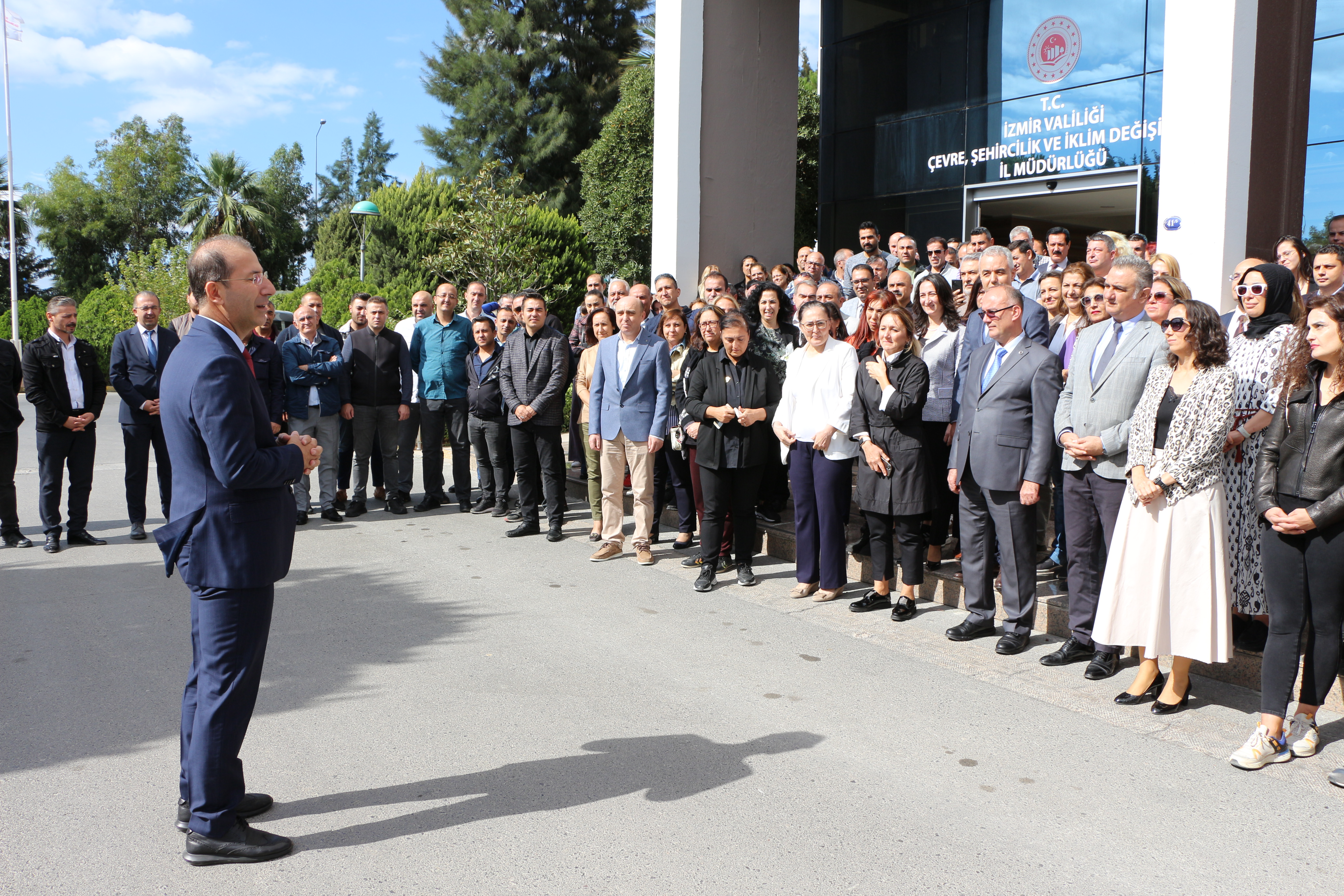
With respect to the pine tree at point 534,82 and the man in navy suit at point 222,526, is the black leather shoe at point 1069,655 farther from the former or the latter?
the pine tree at point 534,82

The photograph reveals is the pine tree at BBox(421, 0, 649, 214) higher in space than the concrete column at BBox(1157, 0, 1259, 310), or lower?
higher

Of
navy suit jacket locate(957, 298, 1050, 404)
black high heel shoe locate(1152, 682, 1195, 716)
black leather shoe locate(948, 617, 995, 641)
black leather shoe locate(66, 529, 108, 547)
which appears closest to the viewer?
black high heel shoe locate(1152, 682, 1195, 716)

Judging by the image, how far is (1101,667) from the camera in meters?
5.34

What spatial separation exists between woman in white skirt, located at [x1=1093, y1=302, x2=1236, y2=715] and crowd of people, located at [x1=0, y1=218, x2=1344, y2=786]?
13 mm

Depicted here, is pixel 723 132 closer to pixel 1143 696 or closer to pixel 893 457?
pixel 893 457

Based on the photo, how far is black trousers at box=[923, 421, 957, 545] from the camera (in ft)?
23.4

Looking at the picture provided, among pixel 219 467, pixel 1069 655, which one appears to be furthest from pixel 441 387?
pixel 219 467

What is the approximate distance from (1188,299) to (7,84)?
40.7 meters

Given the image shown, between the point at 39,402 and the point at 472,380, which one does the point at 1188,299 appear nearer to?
the point at 472,380

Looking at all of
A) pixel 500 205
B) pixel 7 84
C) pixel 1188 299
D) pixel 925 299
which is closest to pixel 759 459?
pixel 925 299

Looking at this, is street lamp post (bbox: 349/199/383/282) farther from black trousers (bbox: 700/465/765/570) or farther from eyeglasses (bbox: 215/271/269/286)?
eyeglasses (bbox: 215/271/269/286)

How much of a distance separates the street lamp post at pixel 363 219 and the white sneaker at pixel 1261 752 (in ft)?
87.3

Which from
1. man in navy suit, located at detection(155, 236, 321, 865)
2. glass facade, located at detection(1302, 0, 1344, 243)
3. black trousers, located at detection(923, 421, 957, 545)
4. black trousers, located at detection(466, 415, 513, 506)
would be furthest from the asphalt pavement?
glass facade, located at detection(1302, 0, 1344, 243)

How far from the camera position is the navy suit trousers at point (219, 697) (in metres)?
3.44
